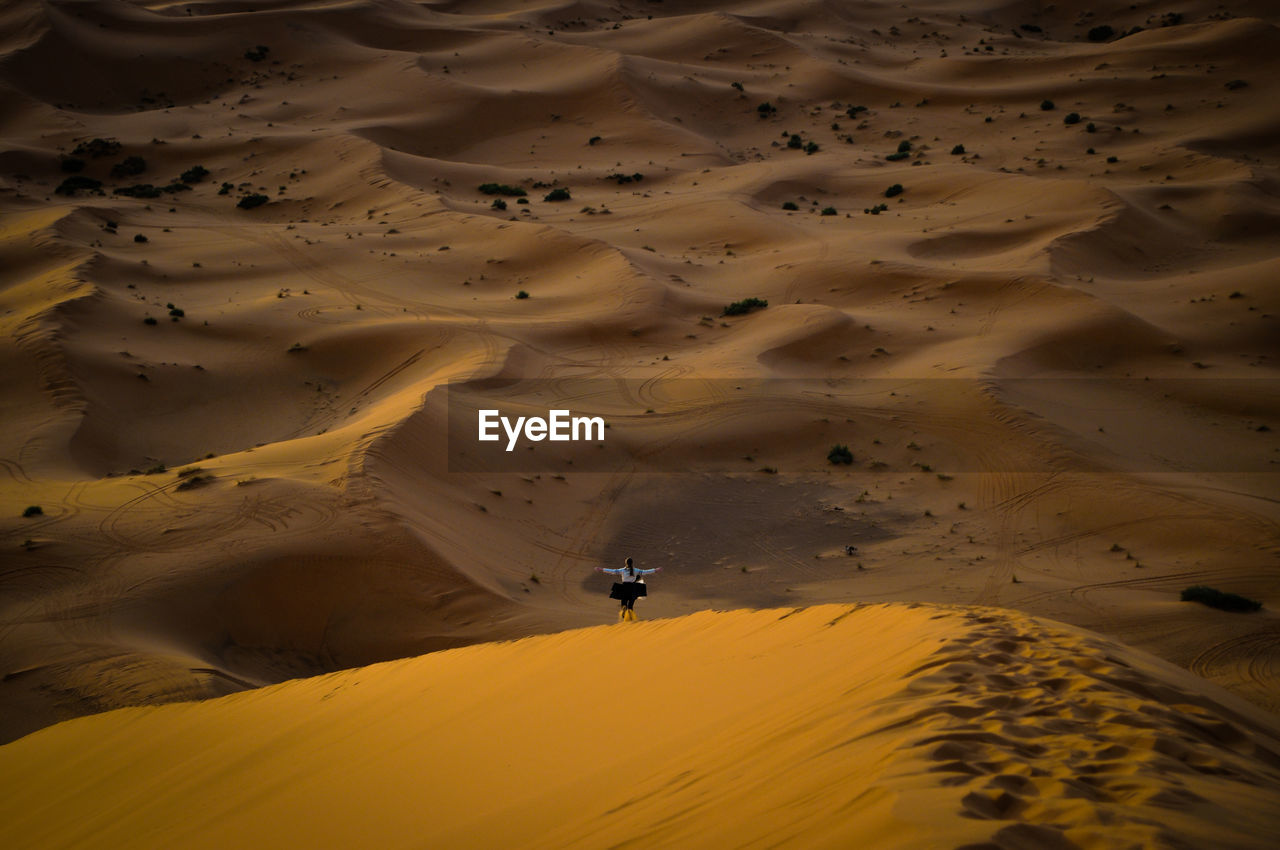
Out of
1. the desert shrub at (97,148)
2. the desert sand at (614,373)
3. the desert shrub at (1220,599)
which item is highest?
the desert shrub at (97,148)

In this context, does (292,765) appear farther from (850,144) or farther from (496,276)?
(850,144)

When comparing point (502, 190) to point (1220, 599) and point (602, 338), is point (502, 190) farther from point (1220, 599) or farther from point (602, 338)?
point (1220, 599)

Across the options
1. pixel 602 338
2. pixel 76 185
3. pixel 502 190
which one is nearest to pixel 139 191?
pixel 76 185

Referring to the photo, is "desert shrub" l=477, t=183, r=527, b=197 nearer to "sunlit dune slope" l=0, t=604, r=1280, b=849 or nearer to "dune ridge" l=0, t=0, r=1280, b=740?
"dune ridge" l=0, t=0, r=1280, b=740

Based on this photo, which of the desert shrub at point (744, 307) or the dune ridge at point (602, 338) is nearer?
the dune ridge at point (602, 338)

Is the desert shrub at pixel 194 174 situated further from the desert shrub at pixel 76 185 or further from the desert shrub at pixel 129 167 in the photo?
the desert shrub at pixel 76 185

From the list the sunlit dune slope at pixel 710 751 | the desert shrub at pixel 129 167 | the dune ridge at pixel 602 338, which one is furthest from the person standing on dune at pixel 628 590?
the desert shrub at pixel 129 167
